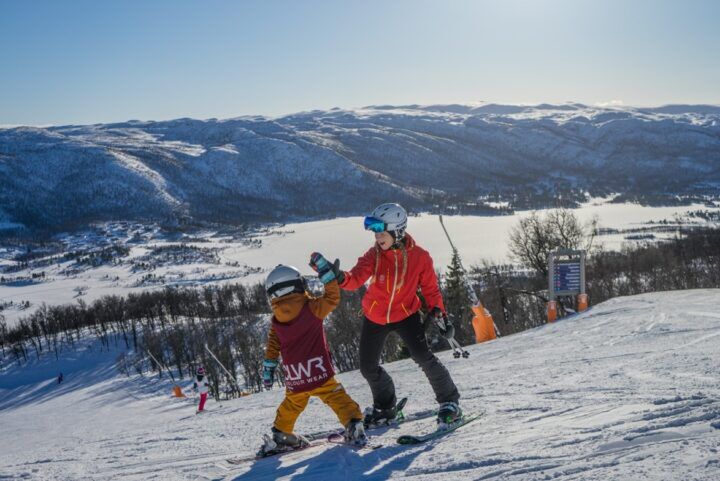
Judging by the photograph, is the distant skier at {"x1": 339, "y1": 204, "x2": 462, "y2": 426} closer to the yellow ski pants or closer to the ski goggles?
the ski goggles

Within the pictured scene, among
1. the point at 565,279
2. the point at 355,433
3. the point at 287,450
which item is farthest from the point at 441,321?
the point at 565,279

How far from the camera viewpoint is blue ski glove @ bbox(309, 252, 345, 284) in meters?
4.66

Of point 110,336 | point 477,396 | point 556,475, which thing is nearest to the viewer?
point 556,475

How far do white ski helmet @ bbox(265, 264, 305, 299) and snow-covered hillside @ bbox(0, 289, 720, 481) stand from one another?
1.45 metres

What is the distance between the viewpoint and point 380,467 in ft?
13.4

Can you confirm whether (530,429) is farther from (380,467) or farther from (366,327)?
(366,327)

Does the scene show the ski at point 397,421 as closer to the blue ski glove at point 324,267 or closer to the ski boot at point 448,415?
the ski boot at point 448,415

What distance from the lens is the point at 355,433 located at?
4.73 metres

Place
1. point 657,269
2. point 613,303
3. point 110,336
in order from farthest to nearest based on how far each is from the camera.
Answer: point 110,336 → point 657,269 → point 613,303

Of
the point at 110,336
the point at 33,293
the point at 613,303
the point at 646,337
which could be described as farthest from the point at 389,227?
the point at 33,293

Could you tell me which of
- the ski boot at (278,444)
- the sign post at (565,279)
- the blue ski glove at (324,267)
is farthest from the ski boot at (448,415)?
the sign post at (565,279)

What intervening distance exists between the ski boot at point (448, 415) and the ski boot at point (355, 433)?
0.73 meters

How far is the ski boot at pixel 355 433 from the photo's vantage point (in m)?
4.71

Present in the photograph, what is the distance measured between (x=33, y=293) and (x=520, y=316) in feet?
445
